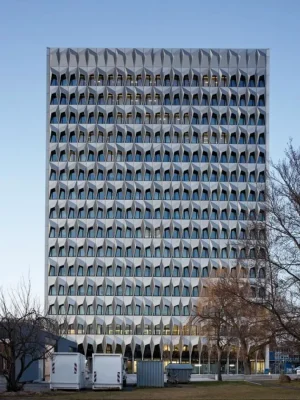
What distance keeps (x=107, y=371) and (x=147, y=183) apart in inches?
3050

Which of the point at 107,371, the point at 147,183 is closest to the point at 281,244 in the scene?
the point at 107,371

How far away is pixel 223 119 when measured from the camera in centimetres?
13162

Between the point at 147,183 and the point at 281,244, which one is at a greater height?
the point at 147,183

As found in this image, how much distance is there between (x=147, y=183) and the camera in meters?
130

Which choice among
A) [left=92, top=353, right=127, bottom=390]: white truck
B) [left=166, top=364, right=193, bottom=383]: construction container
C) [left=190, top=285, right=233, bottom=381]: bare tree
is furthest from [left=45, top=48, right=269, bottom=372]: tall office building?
[left=92, top=353, right=127, bottom=390]: white truck

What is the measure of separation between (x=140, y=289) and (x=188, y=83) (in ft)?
126

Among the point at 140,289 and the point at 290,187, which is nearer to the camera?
the point at 290,187

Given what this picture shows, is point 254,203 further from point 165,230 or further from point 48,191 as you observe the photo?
point 48,191

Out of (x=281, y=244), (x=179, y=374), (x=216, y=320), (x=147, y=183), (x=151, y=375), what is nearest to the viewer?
(x=281, y=244)

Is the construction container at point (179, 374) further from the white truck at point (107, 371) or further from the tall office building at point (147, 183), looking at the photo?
the tall office building at point (147, 183)

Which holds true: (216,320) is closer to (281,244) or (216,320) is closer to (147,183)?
(281,244)

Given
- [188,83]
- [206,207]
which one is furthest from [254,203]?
[188,83]

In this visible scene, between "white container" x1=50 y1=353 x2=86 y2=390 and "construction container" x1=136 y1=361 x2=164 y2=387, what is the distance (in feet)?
33.6

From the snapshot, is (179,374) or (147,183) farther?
(147,183)
